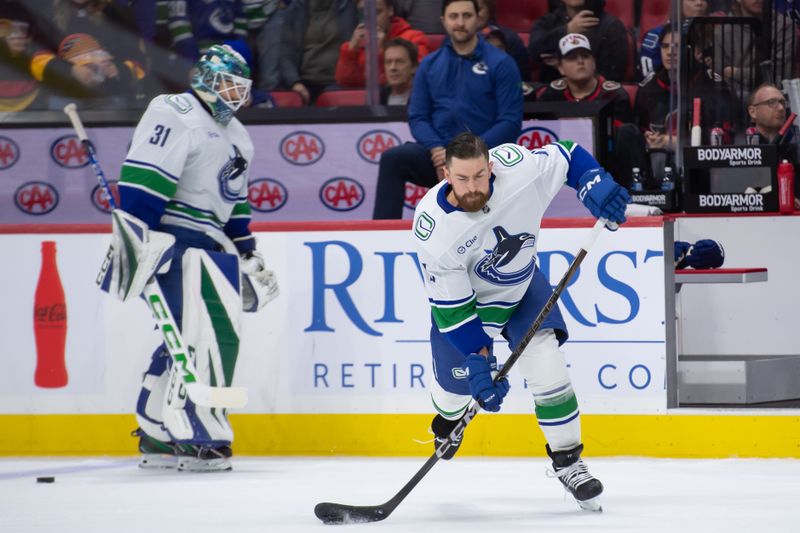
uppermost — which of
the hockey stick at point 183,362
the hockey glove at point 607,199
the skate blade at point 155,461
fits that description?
the hockey glove at point 607,199

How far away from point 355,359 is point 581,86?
190 cm

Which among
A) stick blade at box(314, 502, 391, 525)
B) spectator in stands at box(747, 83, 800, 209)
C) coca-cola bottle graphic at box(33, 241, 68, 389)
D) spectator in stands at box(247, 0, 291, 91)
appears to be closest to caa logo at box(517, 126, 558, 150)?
spectator in stands at box(747, 83, 800, 209)

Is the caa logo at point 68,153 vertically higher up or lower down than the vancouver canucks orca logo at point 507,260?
higher up

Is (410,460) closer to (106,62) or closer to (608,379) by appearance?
(608,379)

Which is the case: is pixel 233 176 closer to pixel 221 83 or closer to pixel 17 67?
pixel 221 83

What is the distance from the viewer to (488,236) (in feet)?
11.8

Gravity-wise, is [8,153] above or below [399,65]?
below

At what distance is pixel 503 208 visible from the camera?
3590 mm

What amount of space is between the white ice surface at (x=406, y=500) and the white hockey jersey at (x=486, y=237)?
1.71 feet

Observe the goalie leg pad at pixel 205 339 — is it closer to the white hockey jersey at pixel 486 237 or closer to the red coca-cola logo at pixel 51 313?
the red coca-cola logo at pixel 51 313

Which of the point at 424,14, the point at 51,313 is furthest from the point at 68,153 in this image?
the point at 424,14

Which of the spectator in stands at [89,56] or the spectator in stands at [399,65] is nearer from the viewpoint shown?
the spectator in stands at [399,65]

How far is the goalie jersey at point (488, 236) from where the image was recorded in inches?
141

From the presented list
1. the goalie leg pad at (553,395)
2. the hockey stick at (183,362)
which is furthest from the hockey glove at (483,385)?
the hockey stick at (183,362)
